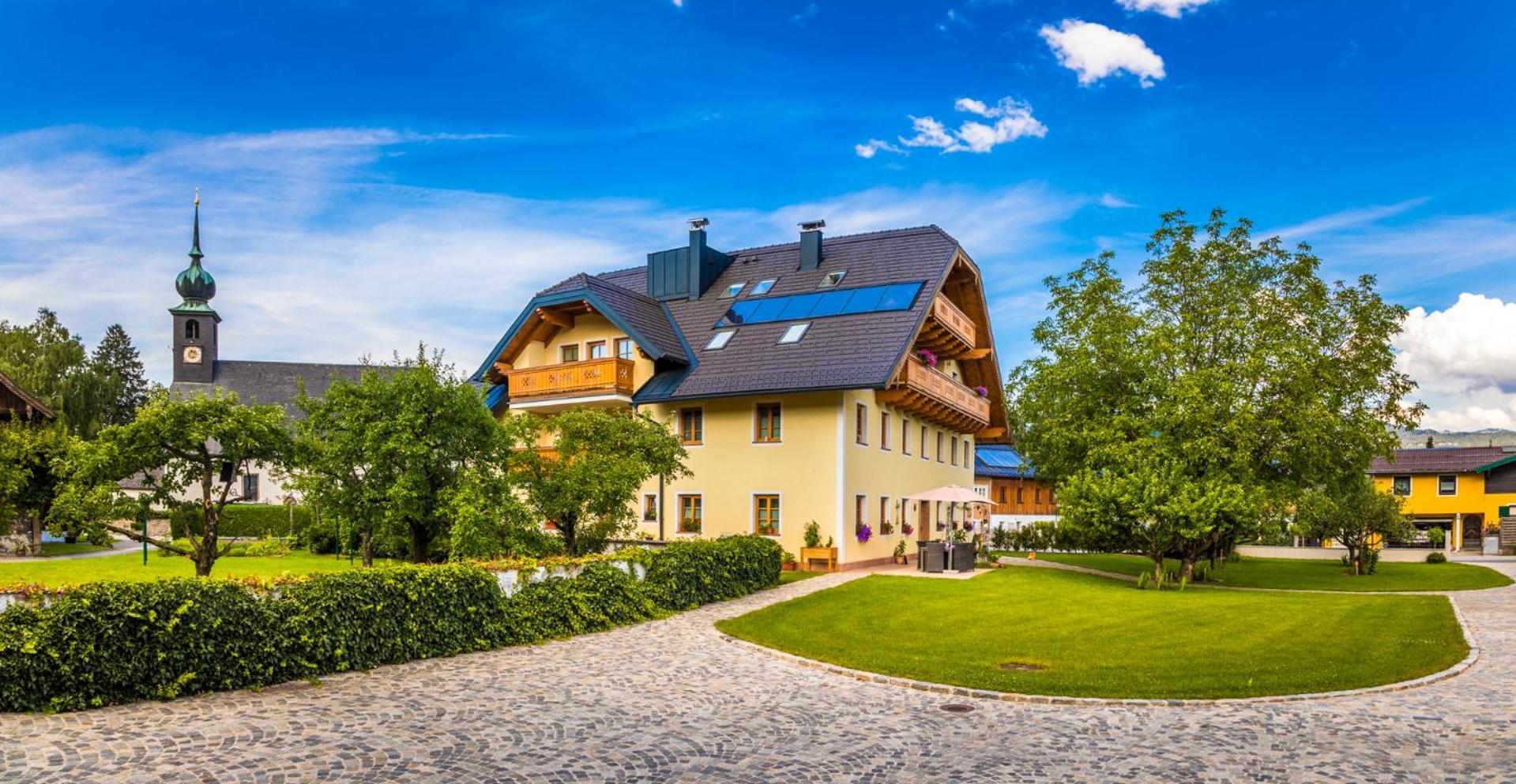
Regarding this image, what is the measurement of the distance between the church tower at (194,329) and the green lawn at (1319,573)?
192ft

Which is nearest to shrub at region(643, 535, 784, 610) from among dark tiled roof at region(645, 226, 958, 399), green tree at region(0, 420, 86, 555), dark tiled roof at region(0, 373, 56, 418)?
dark tiled roof at region(645, 226, 958, 399)

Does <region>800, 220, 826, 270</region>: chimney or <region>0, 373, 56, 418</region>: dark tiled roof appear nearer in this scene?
<region>800, 220, 826, 270</region>: chimney

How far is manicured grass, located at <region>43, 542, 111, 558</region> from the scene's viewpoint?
3764 centimetres

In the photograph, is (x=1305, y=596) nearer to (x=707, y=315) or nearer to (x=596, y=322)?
(x=707, y=315)

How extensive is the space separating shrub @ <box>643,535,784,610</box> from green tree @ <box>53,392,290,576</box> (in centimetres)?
747

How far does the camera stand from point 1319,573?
36.0 m

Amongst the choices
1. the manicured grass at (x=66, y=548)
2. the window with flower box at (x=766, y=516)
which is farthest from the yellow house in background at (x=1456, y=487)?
the manicured grass at (x=66, y=548)

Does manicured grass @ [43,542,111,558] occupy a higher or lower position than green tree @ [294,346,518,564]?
lower

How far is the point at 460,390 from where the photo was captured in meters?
21.3

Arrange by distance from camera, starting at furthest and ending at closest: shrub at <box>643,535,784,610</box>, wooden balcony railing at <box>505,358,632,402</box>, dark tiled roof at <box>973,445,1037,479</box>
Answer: dark tiled roof at <box>973,445,1037,479</box>
wooden balcony railing at <box>505,358,632,402</box>
shrub at <box>643,535,784,610</box>

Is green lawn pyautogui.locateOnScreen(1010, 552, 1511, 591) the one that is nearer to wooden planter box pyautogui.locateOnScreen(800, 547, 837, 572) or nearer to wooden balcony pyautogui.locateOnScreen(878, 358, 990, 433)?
wooden balcony pyautogui.locateOnScreen(878, 358, 990, 433)

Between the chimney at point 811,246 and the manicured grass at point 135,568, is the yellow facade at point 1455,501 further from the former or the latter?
the manicured grass at point 135,568

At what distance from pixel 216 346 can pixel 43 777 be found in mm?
74061

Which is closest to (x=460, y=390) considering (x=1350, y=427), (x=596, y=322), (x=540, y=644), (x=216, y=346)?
(x=540, y=644)
